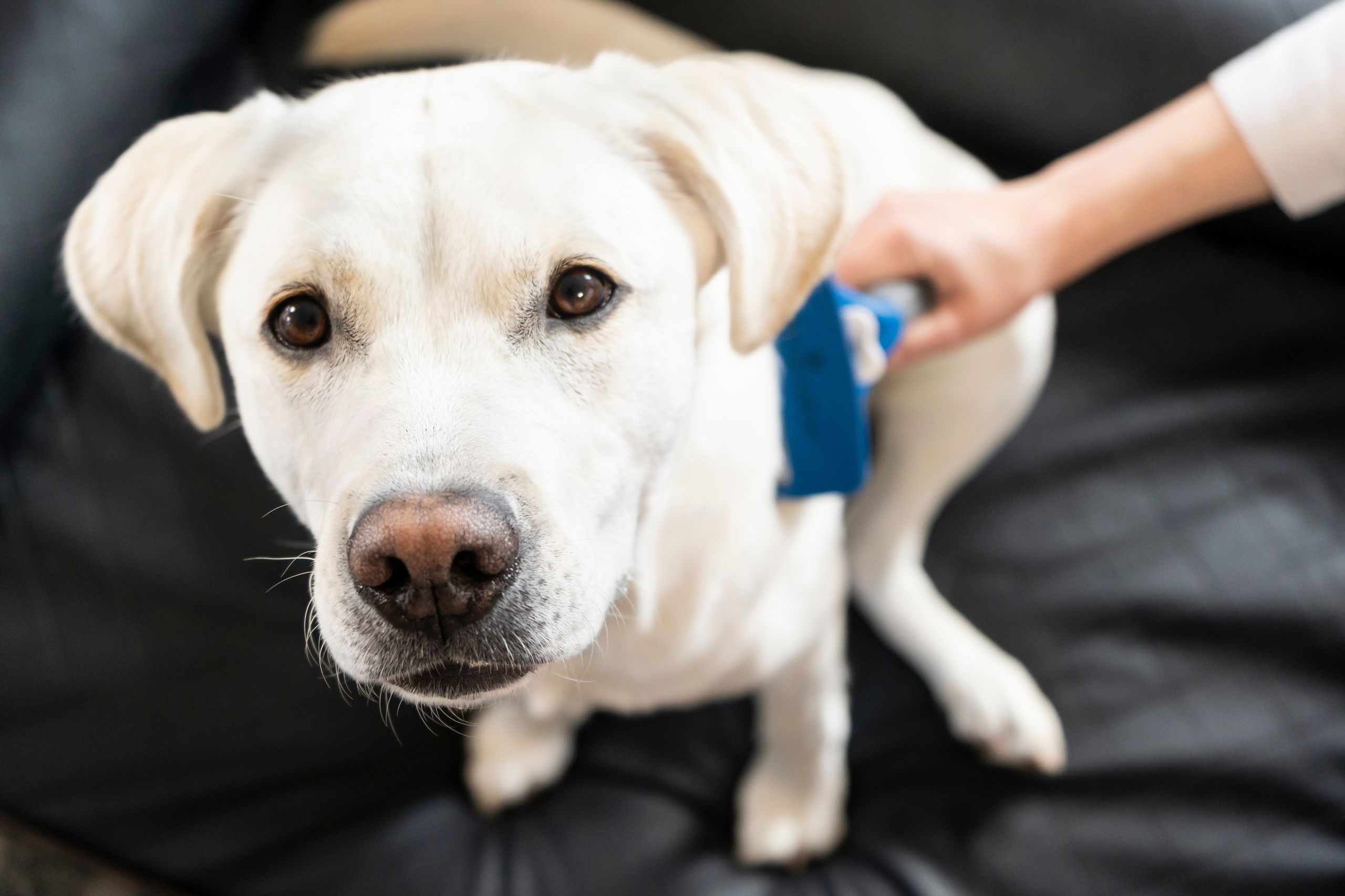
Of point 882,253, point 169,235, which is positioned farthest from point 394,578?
point 882,253

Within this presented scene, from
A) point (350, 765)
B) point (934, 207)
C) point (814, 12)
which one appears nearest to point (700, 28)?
point (814, 12)

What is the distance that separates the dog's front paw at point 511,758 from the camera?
130 centimetres

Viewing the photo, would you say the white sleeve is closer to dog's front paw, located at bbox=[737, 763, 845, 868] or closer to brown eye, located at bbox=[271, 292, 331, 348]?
dog's front paw, located at bbox=[737, 763, 845, 868]

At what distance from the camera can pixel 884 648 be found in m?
1.44

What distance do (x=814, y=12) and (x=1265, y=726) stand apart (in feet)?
4.03

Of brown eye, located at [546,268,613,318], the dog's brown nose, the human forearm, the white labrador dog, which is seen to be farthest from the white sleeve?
the dog's brown nose

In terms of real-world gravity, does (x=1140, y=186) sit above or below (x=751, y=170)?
below

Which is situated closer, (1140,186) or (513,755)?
(1140,186)

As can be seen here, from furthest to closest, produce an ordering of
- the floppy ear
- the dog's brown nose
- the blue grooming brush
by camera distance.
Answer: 1. the blue grooming brush
2. the floppy ear
3. the dog's brown nose

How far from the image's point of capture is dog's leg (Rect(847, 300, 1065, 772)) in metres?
1.26

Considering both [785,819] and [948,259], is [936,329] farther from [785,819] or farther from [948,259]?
[785,819]

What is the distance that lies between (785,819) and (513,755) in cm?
40

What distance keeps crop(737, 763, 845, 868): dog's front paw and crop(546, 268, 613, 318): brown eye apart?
84 cm

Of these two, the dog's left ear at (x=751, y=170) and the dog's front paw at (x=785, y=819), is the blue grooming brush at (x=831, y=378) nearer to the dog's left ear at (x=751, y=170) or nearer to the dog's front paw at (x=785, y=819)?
the dog's left ear at (x=751, y=170)
